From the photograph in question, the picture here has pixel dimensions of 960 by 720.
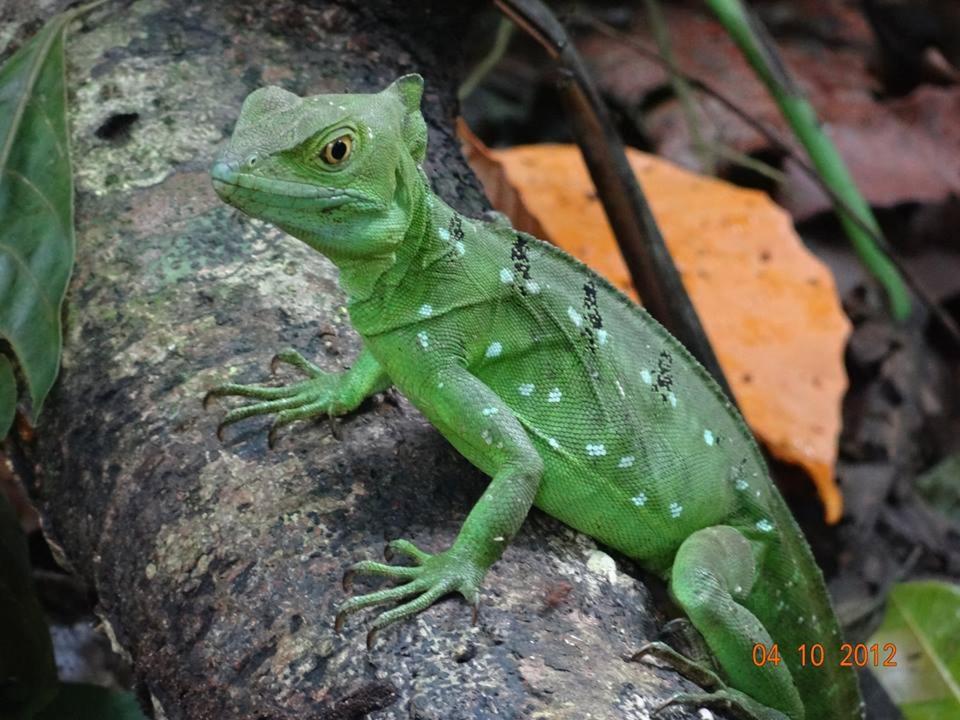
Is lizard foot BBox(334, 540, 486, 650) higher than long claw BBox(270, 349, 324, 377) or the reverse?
higher

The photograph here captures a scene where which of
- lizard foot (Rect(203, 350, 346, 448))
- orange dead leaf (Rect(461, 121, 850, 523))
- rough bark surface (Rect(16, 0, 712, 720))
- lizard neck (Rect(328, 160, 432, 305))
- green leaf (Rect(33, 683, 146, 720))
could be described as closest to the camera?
rough bark surface (Rect(16, 0, 712, 720))

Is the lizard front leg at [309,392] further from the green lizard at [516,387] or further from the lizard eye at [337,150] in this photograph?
the lizard eye at [337,150]

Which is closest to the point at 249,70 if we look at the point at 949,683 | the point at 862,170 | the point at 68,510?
the point at 68,510

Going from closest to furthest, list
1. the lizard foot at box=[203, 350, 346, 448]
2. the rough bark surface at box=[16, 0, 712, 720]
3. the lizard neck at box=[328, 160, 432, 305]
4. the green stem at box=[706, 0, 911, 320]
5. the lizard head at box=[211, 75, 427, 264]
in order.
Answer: the rough bark surface at box=[16, 0, 712, 720] → the lizard head at box=[211, 75, 427, 264] → the lizard neck at box=[328, 160, 432, 305] → the lizard foot at box=[203, 350, 346, 448] → the green stem at box=[706, 0, 911, 320]

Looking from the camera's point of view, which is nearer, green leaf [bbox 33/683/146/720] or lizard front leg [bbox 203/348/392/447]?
lizard front leg [bbox 203/348/392/447]

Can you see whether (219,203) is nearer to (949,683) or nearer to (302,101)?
(302,101)

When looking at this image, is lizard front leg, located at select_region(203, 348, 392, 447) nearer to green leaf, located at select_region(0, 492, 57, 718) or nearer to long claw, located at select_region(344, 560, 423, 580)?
long claw, located at select_region(344, 560, 423, 580)
